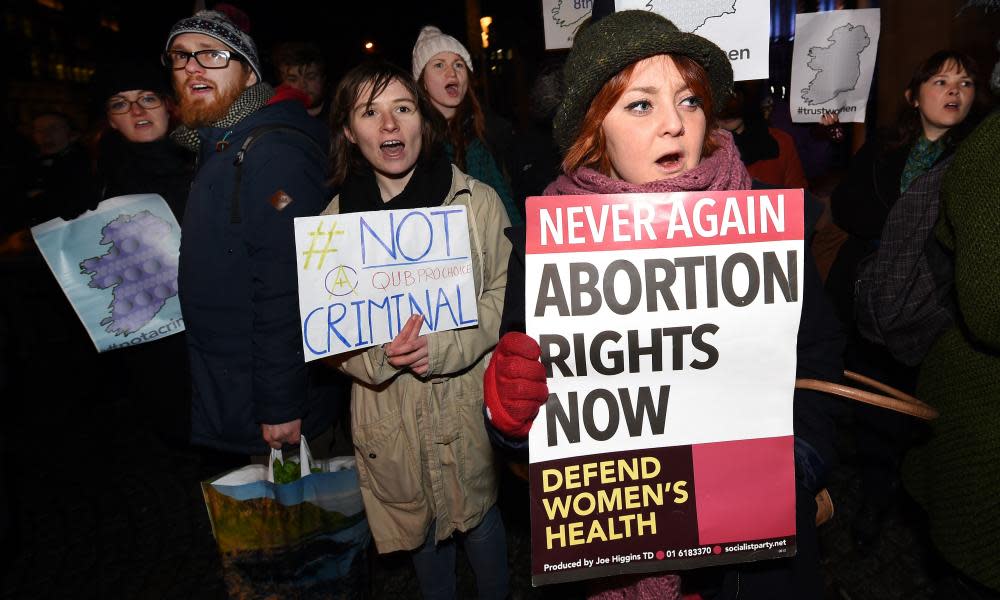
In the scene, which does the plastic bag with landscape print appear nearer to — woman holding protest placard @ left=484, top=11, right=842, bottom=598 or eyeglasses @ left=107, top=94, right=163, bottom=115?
woman holding protest placard @ left=484, top=11, right=842, bottom=598

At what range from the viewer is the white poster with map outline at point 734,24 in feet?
6.65

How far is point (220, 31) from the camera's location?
246 centimetres

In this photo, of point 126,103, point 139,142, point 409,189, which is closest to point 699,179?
Result: point 409,189

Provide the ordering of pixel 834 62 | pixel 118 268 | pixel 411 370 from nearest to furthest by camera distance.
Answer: pixel 411 370
pixel 118 268
pixel 834 62

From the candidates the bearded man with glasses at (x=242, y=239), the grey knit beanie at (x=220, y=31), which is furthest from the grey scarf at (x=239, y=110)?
the grey knit beanie at (x=220, y=31)

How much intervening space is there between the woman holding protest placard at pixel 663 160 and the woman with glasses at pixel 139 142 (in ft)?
7.52

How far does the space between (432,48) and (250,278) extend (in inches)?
87.4

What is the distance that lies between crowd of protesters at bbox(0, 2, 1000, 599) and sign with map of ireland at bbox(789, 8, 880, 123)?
292mm

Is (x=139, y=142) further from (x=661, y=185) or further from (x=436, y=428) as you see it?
(x=661, y=185)

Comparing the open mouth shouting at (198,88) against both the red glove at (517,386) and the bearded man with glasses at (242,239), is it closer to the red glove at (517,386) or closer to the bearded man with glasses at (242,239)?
the bearded man with glasses at (242,239)

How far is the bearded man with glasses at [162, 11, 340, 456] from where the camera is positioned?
2217 mm

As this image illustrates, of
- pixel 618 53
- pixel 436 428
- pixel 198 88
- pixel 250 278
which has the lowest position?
pixel 436 428

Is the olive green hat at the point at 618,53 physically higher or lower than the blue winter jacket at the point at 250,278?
higher

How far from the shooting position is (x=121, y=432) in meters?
5.12
